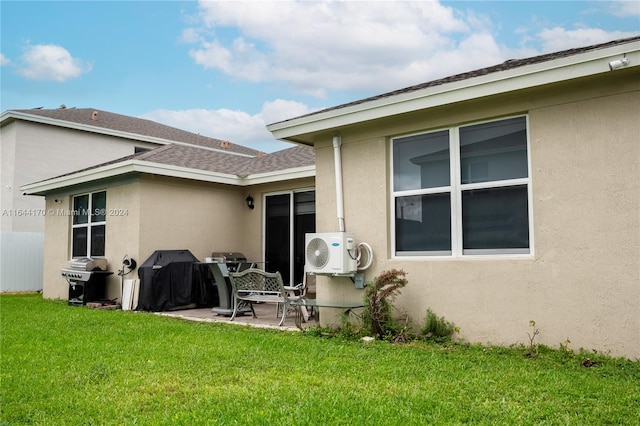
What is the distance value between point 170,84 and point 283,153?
4045mm

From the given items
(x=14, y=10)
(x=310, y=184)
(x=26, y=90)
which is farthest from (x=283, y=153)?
(x=26, y=90)

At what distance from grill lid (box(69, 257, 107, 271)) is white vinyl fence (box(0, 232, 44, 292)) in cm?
663

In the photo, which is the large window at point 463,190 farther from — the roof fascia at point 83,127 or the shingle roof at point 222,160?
the roof fascia at point 83,127

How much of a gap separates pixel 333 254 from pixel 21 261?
1455 centimetres

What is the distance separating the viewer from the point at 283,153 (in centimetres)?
1460

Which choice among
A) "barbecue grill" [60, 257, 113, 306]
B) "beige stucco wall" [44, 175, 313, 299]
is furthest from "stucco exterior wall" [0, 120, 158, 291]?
"barbecue grill" [60, 257, 113, 306]

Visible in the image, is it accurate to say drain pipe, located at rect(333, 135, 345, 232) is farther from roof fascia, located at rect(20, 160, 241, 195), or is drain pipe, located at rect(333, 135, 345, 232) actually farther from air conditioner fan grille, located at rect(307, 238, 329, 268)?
roof fascia, located at rect(20, 160, 241, 195)

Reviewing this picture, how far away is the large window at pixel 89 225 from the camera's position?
497 inches

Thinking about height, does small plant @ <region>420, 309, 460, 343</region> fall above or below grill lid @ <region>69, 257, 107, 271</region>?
below

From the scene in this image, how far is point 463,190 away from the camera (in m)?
6.43

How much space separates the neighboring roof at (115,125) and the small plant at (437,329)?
56.4 ft

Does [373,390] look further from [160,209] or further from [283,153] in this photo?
[283,153]

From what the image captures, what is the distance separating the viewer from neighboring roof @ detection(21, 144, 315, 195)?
11.3m

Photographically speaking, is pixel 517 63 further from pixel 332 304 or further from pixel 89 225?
pixel 89 225
